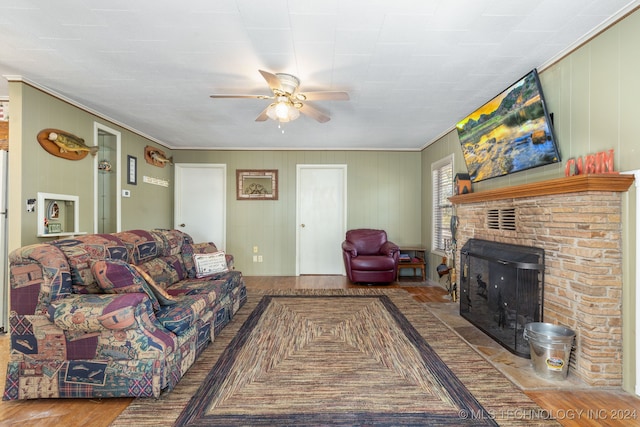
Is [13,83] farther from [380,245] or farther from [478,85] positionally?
[380,245]

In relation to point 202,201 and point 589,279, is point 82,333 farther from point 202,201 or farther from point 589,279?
point 202,201

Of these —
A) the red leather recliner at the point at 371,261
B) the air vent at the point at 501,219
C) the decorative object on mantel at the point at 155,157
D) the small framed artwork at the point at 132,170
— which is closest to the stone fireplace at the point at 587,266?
the air vent at the point at 501,219

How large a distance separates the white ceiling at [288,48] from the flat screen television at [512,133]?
0.19 m

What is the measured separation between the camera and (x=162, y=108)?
131 inches

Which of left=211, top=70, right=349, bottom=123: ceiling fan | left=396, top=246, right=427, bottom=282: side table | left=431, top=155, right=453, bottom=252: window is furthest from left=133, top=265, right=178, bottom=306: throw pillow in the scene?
left=431, top=155, right=453, bottom=252: window

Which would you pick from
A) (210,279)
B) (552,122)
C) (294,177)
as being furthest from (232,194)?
(552,122)

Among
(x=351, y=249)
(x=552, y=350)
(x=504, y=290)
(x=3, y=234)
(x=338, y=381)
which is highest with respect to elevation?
(x=3, y=234)

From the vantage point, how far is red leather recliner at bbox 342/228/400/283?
14.6 ft

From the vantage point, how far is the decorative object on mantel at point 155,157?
449cm

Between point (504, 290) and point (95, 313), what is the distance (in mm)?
3082

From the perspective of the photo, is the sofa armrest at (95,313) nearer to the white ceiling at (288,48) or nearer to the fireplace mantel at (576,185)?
the white ceiling at (288,48)

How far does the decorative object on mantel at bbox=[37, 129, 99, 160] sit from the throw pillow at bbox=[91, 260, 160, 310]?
1835 mm

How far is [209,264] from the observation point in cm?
320

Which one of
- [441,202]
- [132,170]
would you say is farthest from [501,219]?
[132,170]
